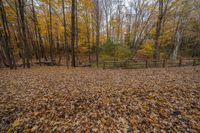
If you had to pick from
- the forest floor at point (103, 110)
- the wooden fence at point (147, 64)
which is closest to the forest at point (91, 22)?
the wooden fence at point (147, 64)

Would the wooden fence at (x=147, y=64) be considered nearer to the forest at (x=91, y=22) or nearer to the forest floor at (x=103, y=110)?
the forest at (x=91, y=22)

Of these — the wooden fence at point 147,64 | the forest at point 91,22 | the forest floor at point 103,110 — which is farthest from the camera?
the wooden fence at point 147,64

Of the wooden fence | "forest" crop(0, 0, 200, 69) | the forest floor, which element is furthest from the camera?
the wooden fence

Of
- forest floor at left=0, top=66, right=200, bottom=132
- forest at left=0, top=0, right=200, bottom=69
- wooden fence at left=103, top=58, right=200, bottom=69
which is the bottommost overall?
forest floor at left=0, top=66, right=200, bottom=132

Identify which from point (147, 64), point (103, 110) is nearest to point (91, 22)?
point (147, 64)

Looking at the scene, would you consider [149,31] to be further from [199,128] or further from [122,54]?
[199,128]

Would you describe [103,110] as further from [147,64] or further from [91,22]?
[91,22]

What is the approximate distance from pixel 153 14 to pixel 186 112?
44.9 ft

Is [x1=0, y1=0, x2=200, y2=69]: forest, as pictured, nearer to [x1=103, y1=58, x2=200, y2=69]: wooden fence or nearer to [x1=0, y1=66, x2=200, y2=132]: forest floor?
[x1=103, y1=58, x2=200, y2=69]: wooden fence

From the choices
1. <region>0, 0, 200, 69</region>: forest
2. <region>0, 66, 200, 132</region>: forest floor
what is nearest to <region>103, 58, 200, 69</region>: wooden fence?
<region>0, 0, 200, 69</region>: forest

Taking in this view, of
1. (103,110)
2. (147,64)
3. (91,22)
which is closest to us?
(103,110)

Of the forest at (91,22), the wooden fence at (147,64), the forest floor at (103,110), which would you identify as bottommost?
the forest floor at (103,110)

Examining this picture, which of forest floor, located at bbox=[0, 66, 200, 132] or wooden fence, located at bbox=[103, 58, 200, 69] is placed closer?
forest floor, located at bbox=[0, 66, 200, 132]

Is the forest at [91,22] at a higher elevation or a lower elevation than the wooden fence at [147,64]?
higher
